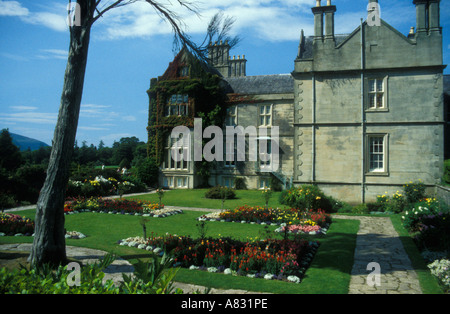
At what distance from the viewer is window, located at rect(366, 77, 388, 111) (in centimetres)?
1864

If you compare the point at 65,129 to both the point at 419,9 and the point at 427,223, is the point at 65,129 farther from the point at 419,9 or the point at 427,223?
the point at 419,9

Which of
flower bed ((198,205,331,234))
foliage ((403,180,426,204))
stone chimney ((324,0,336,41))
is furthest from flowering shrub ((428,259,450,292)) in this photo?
stone chimney ((324,0,336,41))

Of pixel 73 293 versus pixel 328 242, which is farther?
pixel 328 242

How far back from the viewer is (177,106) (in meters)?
28.3

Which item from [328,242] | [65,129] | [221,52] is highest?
[221,52]

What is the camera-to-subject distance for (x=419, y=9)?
1798cm

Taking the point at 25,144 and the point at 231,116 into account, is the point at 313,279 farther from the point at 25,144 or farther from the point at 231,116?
the point at 25,144

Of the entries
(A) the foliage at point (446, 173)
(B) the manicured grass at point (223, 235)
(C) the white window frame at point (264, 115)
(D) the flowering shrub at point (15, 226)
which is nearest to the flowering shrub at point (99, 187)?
(B) the manicured grass at point (223, 235)

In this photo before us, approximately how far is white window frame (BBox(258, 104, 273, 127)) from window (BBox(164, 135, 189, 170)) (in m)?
6.63

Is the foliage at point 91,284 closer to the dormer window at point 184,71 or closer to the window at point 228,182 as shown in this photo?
the window at point 228,182

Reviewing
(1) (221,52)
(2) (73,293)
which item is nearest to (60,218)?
(2) (73,293)

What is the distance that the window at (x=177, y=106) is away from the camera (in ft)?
92.2

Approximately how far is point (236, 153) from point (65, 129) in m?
21.7

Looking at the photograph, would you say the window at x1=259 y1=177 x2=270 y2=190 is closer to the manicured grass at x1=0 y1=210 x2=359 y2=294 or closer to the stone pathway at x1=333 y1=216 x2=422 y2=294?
the manicured grass at x1=0 y1=210 x2=359 y2=294
